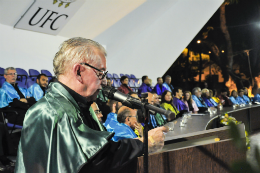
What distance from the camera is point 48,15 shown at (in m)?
7.61

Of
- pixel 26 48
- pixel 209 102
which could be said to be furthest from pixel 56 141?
pixel 209 102

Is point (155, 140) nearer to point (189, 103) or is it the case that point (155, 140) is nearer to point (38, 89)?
point (38, 89)

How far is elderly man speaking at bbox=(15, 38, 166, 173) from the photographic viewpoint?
916mm

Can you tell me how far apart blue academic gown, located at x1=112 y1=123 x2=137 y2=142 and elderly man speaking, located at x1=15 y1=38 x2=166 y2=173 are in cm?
128

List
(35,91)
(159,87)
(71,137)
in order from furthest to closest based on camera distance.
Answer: (159,87), (35,91), (71,137)

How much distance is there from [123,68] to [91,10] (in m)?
3.98

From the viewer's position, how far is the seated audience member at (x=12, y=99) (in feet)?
15.6

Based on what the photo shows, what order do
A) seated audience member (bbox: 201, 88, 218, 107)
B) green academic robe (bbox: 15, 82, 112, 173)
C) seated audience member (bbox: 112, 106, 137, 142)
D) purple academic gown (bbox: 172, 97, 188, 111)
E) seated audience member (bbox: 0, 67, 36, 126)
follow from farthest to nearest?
seated audience member (bbox: 201, 88, 218, 107) → purple academic gown (bbox: 172, 97, 188, 111) → seated audience member (bbox: 0, 67, 36, 126) → seated audience member (bbox: 112, 106, 137, 142) → green academic robe (bbox: 15, 82, 112, 173)

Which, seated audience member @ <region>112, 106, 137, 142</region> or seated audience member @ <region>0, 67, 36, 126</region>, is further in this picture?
seated audience member @ <region>0, 67, 36, 126</region>

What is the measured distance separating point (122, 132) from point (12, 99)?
3489mm

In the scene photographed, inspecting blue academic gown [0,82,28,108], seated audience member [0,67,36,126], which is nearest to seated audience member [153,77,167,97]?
seated audience member [0,67,36,126]

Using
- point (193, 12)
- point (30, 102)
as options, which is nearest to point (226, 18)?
point (193, 12)

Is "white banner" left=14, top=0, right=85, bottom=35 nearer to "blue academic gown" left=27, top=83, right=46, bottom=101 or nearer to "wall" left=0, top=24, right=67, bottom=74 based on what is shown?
"wall" left=0, top=24, right=67, bottom=74

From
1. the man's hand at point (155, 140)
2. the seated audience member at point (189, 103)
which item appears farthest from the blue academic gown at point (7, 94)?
the seated audience member at point (189, 103)
